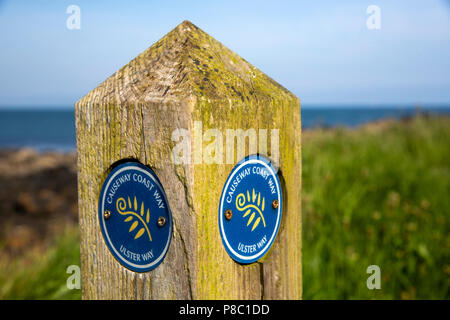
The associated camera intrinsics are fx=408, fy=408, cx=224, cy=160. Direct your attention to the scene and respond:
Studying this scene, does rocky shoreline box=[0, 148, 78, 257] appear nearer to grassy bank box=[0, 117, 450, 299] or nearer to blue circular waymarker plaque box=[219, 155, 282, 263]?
grassy bank box=[0, 117, 450, 299]

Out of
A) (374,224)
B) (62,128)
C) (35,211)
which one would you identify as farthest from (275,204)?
(62,128)

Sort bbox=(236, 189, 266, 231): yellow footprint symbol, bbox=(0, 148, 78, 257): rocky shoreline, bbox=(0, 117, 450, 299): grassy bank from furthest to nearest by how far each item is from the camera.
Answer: bbox=(0, 148, 78, 257): rocky shoreline, bbox=(0, 117, 450, 299): grassy bank, bbox=(236, 189, 266, 231): yellow footprint symbol

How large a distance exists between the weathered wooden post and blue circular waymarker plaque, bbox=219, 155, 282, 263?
0.07ft

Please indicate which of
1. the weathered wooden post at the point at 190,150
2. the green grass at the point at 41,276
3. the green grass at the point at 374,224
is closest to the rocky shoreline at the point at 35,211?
the green grass at the point at 41,276

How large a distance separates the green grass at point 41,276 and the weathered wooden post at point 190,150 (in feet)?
5.50

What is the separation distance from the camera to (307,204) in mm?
3496

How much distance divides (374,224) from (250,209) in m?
2.68

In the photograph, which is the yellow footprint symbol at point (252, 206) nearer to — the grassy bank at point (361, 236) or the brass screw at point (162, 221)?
the brass screw at point (162, 221)

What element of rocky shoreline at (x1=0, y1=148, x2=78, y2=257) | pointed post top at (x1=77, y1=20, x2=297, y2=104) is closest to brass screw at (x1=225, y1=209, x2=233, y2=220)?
pointed post top at (x1=77, y1=20, x2=297, y2=104)

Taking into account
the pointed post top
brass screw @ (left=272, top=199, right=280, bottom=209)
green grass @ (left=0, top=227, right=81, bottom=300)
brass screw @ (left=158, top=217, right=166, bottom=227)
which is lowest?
green grass @ (left=0, top=227, right=81, bottom=300)

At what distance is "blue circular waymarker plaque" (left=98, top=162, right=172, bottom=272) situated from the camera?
42.6 inches

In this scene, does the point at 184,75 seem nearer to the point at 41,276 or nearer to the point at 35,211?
the point at 41,276

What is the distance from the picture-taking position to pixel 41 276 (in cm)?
289
